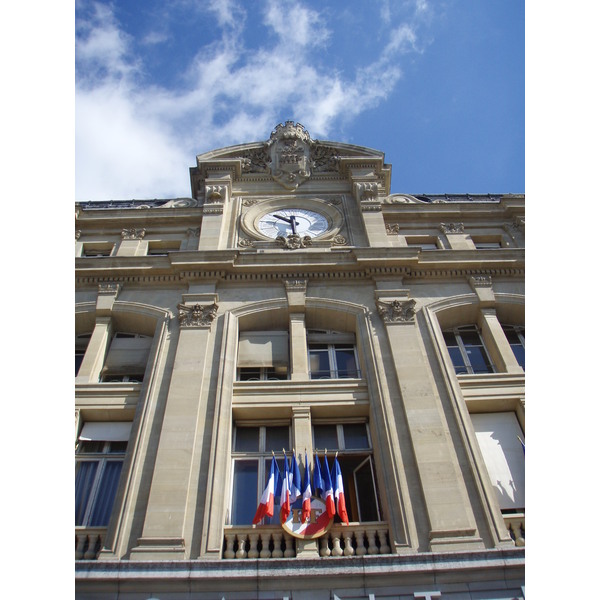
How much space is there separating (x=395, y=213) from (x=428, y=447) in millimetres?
13179

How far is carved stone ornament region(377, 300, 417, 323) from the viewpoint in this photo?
1873 centimetres

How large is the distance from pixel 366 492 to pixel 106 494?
21.4ft

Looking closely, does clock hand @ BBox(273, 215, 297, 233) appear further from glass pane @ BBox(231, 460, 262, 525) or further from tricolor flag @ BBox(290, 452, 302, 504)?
tricolor flag @ BBox(290, 452, 302, 504)

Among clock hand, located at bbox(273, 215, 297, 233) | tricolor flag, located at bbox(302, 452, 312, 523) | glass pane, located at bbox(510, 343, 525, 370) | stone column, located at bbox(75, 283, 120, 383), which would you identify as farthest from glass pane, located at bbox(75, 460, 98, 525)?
glass pane, located at bbox(510, 343, 525, 370)

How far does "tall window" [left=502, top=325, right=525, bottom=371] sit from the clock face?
27.2 ft

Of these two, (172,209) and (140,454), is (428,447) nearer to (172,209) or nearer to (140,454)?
(140,454)

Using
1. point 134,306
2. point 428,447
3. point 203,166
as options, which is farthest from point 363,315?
point 203,166

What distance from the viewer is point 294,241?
23.0 m

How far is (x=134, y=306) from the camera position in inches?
787

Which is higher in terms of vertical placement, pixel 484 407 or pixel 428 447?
pixel 484 407

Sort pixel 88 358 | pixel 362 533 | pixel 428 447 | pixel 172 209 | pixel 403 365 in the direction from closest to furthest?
1. pixel 362 533
2. pixel 428 447
3. pixel 403 365
4. pixel 88 358
5. pixel 172 209

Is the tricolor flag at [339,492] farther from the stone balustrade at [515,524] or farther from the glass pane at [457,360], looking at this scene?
the glass pane at [457,360]

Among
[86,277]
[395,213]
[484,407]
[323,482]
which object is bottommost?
[323,482]

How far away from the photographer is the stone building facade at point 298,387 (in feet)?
38.7
